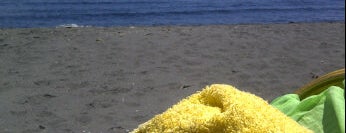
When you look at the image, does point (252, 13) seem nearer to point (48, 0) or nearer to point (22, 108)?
point (48, 0)

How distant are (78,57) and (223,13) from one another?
1346 cm

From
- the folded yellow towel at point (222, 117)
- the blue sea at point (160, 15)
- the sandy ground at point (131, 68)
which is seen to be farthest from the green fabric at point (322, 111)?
→ the blue sea at point (160, 15)

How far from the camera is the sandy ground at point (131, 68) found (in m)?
5.13

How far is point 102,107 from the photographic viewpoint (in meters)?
5.33

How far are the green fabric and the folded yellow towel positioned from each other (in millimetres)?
211

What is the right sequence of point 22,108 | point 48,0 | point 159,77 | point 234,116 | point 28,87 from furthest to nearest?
point 48,0, point 159,77, point 28,87, point 22,108, point 234,116

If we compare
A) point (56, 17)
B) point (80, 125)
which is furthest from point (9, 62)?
point (56, 17)

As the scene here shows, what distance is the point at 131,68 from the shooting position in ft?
23.4

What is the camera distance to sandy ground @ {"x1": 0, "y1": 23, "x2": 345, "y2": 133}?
513 centimetres

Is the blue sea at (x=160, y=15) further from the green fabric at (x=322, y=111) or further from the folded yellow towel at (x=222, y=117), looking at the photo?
the folded yellow towel at (x=222, y=117)

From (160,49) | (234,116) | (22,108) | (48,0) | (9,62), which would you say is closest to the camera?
(234,116)

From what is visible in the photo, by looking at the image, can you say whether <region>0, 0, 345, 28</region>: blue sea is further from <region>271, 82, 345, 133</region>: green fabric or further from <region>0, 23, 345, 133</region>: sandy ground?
<region>271, 82, 345, 133</region>: green fabric

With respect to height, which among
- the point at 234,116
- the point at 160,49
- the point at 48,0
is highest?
the point at 234,116

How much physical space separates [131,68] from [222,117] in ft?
19.3
